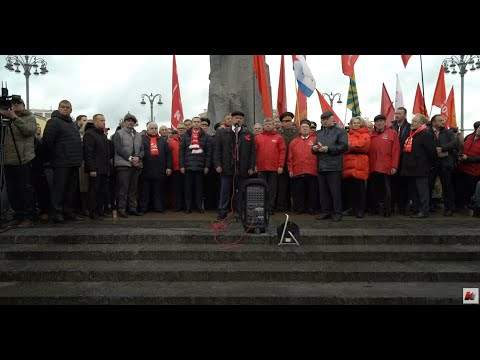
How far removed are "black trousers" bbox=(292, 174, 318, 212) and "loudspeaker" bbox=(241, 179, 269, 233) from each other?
2148 mm

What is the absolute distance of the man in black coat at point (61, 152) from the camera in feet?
24.8

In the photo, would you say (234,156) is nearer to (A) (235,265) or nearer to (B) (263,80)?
(A) (235,265)

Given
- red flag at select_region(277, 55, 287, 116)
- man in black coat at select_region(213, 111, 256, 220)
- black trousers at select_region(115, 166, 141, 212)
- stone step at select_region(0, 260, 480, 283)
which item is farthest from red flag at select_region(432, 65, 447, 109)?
black trousers at select_region(115, 166, 141, 212)

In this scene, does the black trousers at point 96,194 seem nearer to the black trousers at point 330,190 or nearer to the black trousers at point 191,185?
the black trousers at point 191,185

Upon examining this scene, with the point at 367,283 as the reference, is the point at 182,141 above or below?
above

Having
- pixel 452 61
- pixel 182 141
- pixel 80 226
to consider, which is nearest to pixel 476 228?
pixel 182 141

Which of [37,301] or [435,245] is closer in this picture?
[37,301]

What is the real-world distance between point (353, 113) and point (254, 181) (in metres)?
6.49

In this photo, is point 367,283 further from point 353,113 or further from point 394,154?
point 353,113

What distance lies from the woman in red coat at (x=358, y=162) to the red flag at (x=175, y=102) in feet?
20.3

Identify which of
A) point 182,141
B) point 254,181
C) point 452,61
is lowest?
point 254,181

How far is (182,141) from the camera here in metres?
8.83

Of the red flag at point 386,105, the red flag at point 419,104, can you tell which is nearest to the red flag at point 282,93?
the red flag at point 386,105

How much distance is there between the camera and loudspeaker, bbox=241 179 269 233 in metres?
6.76
